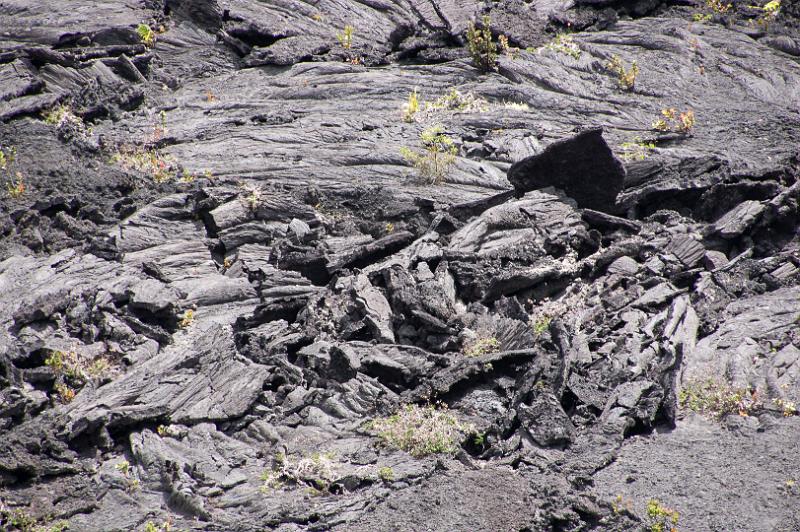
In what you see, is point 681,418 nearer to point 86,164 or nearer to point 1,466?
point 1,466

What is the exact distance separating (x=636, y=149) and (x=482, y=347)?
30.0 ft

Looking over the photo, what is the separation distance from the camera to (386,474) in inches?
459

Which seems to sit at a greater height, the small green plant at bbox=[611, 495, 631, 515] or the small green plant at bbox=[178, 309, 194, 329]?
the small green plant at bbox=[611, 495, 631, 515]

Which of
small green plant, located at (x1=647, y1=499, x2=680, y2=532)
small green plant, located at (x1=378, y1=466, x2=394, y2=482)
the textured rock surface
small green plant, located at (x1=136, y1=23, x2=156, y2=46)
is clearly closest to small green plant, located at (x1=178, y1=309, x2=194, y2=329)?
the textured rock surface

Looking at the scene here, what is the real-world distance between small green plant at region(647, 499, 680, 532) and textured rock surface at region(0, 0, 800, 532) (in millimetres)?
186

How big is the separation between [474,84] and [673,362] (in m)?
13.7

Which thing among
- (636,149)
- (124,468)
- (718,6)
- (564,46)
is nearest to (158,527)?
(124,468)

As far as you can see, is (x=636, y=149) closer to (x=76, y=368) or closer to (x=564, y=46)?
(x=564, y=46)

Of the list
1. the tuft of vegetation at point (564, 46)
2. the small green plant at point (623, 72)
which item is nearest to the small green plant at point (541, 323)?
the small green plant at point (623, 72)

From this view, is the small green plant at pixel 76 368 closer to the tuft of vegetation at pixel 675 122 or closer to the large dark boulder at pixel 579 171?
the large dark boulder at pixel 579 171

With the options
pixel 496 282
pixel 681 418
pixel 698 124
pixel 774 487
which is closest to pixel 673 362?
pixel 681 418

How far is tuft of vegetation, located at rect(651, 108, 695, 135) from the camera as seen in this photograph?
21.3 m

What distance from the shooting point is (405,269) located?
16.3m

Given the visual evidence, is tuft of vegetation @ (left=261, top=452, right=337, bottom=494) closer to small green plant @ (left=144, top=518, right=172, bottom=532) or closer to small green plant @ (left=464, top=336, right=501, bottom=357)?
small green plant @ (left=144, top=518, right=172, bottom=532)
